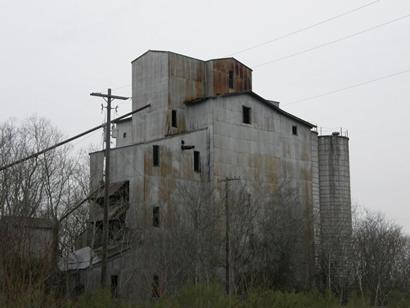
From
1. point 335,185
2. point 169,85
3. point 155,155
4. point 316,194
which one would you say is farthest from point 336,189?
point 155,155

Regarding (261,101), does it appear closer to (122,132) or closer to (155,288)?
(122,132)

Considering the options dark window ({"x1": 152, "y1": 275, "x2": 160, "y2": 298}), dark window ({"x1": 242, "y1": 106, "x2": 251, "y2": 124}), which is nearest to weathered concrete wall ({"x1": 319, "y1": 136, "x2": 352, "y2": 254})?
dark window ({"x1": 242, "y1": 106, "x2": 251, "y2": 124})

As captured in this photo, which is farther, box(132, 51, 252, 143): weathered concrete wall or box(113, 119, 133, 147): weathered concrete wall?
box(113, 119, 133, 147): weathered concrete wall

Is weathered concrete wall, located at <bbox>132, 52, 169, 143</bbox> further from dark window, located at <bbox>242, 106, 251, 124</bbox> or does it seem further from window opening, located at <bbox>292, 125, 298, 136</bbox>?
window opening, located at <bbox>292, 125, 298, 136</bbox>

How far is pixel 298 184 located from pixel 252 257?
28.1ft

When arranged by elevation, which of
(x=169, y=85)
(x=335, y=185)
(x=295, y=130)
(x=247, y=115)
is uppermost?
(x=169, y=85)

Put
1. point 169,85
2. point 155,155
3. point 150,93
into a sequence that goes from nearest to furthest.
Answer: point 155,155, point 169,85, point 150,93

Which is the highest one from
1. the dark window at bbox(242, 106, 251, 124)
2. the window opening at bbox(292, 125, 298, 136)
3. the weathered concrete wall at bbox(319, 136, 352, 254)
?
the dark window at bbox(242, 106, 251, 124)

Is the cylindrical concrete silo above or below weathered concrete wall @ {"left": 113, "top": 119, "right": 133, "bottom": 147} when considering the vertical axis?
below

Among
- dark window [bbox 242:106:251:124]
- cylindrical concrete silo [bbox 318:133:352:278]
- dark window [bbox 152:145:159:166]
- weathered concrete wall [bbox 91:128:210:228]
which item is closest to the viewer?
weathered concrete wall [bbox 91:128:210:228]

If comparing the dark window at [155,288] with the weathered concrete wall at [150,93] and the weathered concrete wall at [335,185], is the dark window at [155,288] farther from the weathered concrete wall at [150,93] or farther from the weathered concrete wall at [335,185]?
the weathered concrete wall at [335,185]

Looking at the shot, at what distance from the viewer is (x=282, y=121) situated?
49.9 m

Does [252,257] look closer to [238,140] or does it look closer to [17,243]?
[238,140]

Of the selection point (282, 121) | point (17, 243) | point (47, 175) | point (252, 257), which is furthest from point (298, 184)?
point (17, 243)
